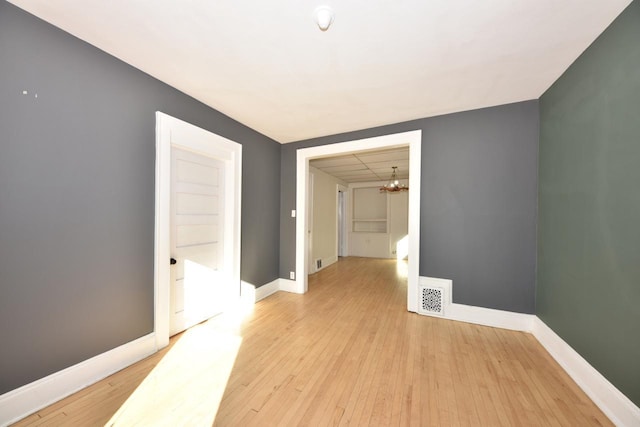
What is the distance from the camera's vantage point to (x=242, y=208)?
3.16 metres

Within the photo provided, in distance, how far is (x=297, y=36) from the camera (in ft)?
5.31

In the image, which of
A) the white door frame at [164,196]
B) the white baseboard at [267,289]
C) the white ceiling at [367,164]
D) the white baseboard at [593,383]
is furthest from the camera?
the white ceiling at [367,164]

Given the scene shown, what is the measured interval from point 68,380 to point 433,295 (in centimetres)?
352

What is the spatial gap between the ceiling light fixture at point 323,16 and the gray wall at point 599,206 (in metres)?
1.85

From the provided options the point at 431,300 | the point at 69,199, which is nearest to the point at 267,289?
the point at 431,300

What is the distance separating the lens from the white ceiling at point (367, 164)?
4.34m

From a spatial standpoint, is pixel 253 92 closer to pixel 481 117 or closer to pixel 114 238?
pixel 114 238

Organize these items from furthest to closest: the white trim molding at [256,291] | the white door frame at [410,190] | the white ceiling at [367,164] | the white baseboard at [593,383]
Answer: the white ceiling at [367,164] → the white trim molding at [256,291] → the white door frame at [410,190] → the white baseboard at [593,383]

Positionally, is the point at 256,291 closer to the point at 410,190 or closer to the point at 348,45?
the point at 410,190

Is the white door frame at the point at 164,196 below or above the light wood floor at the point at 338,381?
above

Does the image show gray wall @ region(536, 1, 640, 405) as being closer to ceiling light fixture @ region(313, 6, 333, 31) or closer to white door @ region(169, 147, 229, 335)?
ceiling light fixture @ region(313, 6, 333, 31)

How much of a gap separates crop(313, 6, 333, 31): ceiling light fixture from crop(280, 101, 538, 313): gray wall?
1.96 m

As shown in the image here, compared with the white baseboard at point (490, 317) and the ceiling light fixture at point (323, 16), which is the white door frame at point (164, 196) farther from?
the white baseboard at point (490, 317)

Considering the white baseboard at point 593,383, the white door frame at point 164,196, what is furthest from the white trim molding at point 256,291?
the white baseboard at point 593,383
